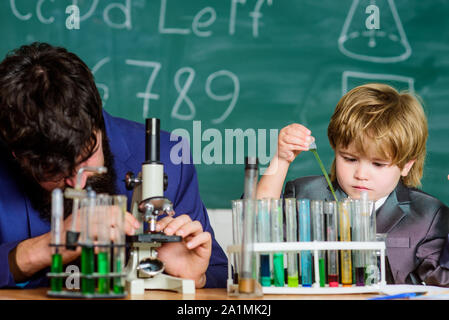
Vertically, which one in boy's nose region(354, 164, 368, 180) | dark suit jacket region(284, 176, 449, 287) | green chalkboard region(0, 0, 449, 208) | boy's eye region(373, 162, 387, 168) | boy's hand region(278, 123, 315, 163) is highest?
green chalkboard region(0, 0, 449, 208)

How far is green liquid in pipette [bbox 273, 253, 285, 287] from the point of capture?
1.39m

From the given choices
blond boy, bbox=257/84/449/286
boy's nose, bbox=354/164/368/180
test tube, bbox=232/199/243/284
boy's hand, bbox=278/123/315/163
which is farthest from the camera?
boy's nose, bbox=354/164/368/180

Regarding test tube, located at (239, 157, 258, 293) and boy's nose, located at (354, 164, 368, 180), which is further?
boy's nose, located at (354, 164, 368, 180)

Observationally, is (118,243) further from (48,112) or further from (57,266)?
(48,112)

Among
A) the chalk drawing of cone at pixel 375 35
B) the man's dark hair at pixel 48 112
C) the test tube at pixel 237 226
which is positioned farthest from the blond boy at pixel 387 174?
the chalk drawing of cone at pixel 375 35

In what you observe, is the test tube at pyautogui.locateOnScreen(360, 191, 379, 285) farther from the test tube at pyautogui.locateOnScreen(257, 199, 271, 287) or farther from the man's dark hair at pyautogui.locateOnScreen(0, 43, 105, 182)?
the man's dark hair at pyautogui.locateOnScreen(0, 43, 105, 182)

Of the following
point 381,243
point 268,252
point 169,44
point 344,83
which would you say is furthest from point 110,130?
point 344,83

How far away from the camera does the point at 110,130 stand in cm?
207

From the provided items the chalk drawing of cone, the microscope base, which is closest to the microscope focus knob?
the microscope base

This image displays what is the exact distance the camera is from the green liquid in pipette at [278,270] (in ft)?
4.55

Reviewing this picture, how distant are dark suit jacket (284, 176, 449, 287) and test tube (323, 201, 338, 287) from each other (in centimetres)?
63

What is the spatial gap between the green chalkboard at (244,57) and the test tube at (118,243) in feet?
6.34

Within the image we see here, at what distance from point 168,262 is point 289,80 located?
182 centimetres
